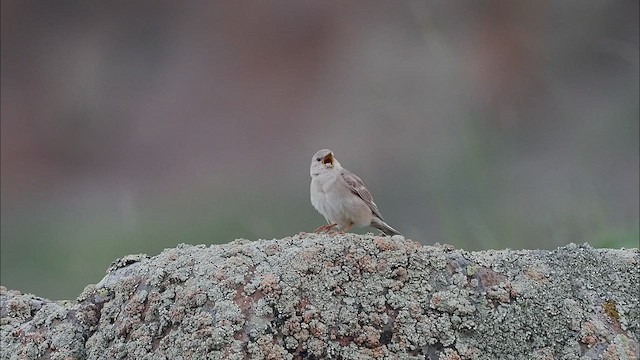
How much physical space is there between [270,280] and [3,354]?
4.00 feet

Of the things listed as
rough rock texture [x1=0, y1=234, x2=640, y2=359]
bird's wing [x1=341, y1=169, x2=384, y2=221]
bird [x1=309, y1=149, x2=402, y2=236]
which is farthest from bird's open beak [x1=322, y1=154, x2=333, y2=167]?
rough rock texture [x1=0, y1=234, x2=640, y2=359]

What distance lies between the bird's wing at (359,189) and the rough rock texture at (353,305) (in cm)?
133

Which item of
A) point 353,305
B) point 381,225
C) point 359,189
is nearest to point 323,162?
point 359,189

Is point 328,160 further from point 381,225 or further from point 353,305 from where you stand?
point 353,305

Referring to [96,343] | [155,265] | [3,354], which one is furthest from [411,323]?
[3,354]

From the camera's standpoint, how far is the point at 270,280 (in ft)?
8.34

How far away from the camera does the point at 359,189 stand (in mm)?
4133

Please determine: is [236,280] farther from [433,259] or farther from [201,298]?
[433,259]

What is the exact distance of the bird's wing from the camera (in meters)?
4.12

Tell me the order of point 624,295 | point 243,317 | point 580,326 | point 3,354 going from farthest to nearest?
point 3,354 → point 624,295 → point 580,326 → point 243,317

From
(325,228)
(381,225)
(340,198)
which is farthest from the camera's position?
(381,225)

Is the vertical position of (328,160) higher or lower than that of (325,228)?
higher

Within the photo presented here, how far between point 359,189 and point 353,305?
1629 millimetres

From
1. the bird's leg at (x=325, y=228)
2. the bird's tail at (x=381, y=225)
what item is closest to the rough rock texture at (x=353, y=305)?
the bird's leg at (x=325, y=228)
